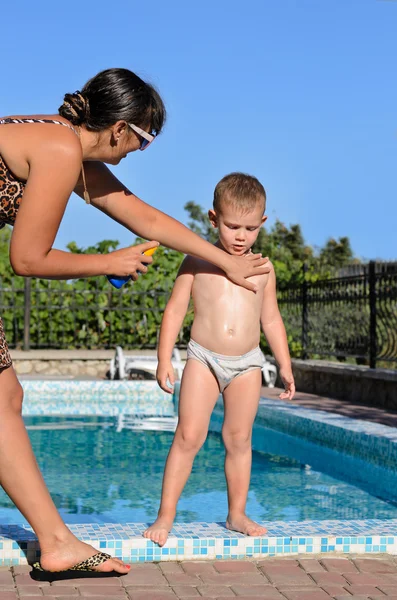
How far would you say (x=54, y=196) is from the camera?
2.75 metres

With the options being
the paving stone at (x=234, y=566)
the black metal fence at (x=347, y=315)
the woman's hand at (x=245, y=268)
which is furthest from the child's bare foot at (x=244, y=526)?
the black metal fence at (x=347, y=315)

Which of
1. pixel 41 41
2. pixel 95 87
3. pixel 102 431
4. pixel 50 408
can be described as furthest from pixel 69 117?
pixel 41 41

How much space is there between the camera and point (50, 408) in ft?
34.2

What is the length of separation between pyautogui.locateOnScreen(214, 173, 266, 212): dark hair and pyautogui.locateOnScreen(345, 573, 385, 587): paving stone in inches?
59.7

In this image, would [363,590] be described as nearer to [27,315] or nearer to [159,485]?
[159,485]

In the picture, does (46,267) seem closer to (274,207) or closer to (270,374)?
(270,374)

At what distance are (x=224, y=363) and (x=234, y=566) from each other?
829 millimetres

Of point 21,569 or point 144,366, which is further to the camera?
point 144,366

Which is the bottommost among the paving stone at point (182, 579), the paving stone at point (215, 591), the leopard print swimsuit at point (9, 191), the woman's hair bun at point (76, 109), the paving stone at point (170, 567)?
the paving stone at point (215, 591)

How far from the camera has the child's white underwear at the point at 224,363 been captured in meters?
3.60

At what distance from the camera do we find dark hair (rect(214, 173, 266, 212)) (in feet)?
11.7

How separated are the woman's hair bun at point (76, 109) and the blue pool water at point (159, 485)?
2.44 m

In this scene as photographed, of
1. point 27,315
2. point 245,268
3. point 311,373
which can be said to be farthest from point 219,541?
point 27,315

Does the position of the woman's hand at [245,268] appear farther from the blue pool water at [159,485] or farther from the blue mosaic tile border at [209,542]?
the blue pool water at [159,485]
